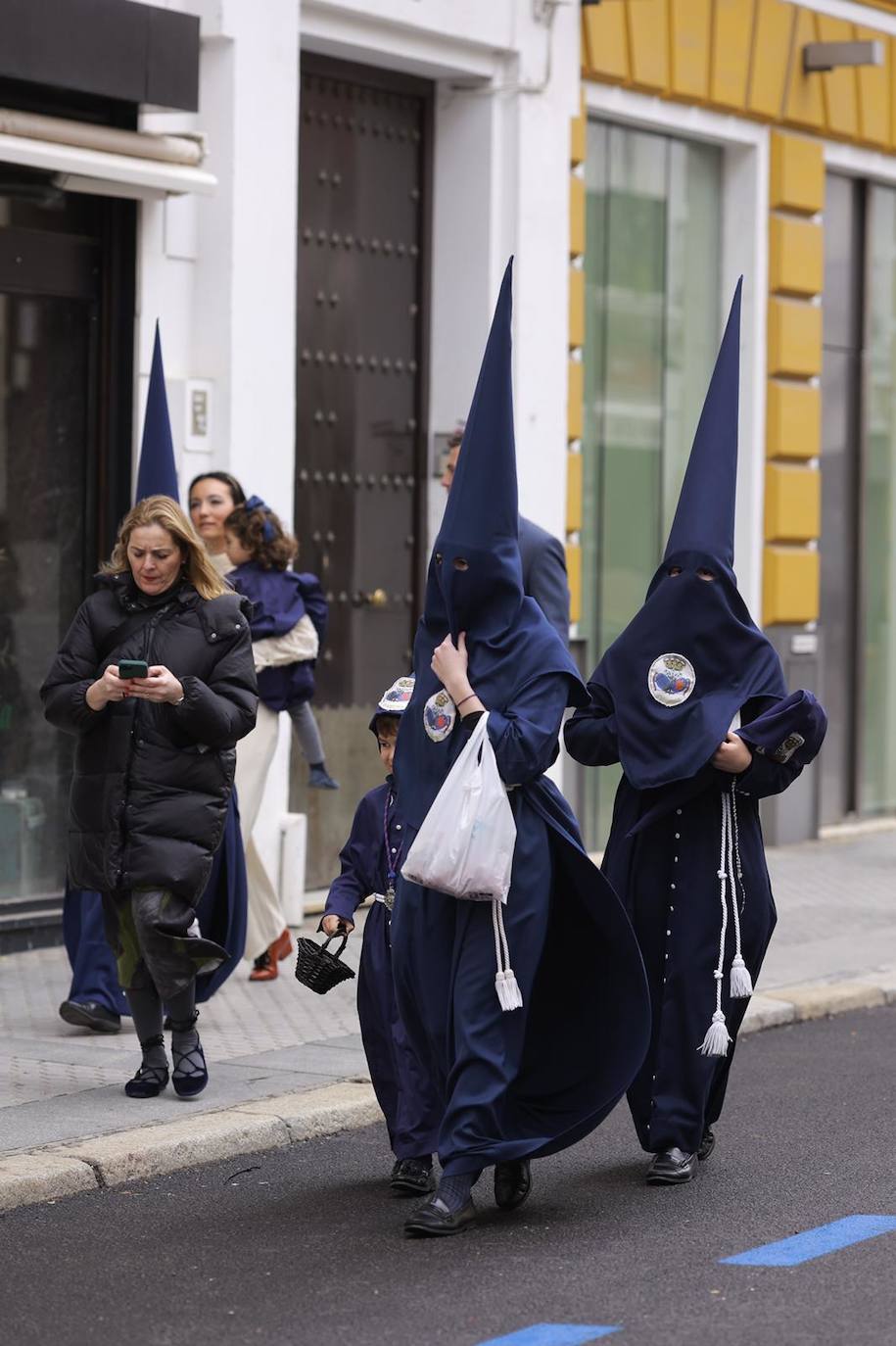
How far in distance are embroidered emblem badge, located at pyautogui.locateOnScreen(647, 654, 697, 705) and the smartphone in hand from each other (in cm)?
146

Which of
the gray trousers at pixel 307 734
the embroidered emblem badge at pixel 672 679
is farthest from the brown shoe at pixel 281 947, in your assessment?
the embroidered emblem badge at pixel 672 679

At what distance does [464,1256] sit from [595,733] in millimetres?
1576

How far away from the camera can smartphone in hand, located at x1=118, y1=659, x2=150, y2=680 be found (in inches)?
283

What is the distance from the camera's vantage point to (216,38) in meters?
10.9

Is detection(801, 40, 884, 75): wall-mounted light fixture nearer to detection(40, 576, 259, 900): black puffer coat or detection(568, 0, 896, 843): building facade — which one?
detection(568, 0, 896, 843): building facade

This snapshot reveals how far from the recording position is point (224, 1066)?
8180mm

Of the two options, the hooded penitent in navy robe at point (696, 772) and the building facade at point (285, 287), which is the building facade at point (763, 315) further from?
the hooded penitent in navy robe at point (696, 772)

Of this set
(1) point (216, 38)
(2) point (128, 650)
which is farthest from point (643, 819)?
(1) point (216, 38)

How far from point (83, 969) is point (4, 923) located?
1787 millimetres

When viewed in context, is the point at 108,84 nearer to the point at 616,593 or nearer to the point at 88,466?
the point at 88,466

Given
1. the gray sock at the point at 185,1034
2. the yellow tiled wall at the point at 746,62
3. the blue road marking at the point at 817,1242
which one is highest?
the yellow tiled wall at the point at 746,62

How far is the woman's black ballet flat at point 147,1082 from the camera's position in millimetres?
7625

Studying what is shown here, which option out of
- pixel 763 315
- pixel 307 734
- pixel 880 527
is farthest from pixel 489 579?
pixel 880 527

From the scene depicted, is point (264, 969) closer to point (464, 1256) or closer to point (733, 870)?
point (733, 870)
